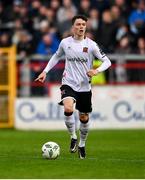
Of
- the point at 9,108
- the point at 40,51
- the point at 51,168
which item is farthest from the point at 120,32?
the point at 51,168

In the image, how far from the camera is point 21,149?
15.1m

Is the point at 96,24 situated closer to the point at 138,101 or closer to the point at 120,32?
the point at 120,32

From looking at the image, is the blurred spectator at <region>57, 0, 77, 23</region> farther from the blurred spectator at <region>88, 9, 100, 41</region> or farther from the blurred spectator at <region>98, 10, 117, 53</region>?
the blurred spectator at <region>98, 10, 117, 53</region>

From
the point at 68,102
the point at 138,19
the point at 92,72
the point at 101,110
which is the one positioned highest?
the point at 138,19

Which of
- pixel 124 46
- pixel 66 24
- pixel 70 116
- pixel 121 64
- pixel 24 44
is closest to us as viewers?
pixel 70 116

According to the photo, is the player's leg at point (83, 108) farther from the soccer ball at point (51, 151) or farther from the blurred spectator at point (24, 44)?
the blurred spectator at point (24, 44)

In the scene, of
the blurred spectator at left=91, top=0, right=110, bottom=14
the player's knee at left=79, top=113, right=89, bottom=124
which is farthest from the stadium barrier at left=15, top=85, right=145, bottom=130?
the player's knee at left=79, top=113, right=89, bottom=124

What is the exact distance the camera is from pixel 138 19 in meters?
22.9

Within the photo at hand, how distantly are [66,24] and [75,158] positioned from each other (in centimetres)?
1104

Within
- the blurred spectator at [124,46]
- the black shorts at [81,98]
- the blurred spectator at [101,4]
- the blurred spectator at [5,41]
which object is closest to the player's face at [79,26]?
the black shorts at [81,98]

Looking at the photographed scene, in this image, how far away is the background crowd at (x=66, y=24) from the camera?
22.5m

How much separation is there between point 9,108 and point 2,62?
58.1 inches

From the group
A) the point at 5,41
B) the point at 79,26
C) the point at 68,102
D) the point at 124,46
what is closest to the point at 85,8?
the point at 124,46

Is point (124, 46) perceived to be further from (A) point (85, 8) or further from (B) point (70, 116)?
(B) point (70, 116)
